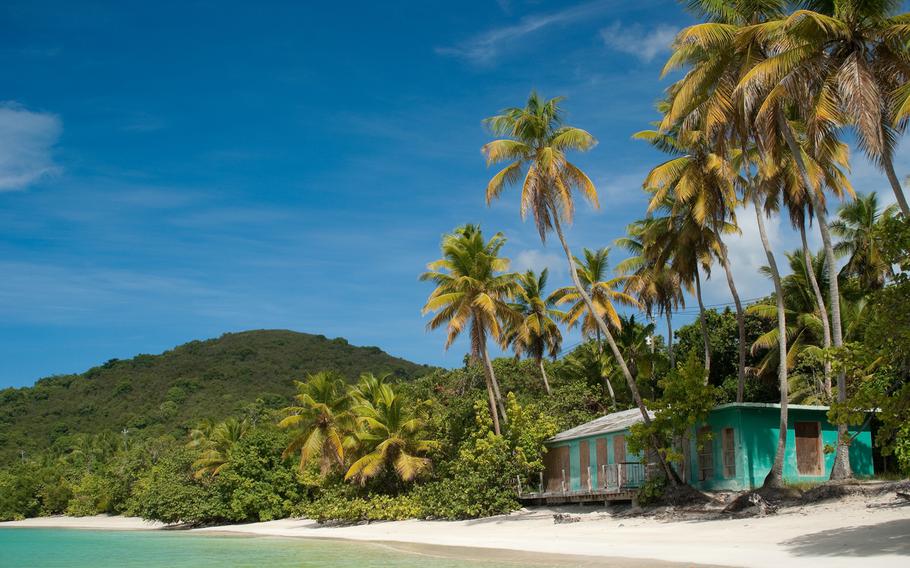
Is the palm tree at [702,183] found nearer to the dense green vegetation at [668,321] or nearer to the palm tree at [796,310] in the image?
the dense green vegetation at [668,321]

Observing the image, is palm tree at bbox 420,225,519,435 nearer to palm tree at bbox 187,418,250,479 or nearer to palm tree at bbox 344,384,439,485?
palm tree at bbox 344,384,439,485

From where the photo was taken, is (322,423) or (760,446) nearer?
(760,446)

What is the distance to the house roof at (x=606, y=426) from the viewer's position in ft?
86.3

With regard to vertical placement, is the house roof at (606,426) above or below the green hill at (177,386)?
below

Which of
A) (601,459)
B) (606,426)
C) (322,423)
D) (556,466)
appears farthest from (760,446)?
(322,423)

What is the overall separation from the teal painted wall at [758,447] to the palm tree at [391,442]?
1219 centimetres

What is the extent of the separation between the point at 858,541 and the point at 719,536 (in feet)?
12.2

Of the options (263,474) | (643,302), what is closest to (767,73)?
(643,302)

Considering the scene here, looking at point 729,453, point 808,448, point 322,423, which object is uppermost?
point 322,423

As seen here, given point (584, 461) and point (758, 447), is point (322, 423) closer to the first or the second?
point (584, 461)

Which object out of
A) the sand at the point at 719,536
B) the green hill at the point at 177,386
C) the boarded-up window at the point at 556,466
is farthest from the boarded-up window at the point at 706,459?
the green hill at the point at 177,386

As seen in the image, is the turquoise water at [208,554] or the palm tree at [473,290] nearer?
the turquoise water at [208,554]

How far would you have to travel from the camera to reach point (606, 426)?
27672mm

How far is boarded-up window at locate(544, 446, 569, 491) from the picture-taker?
2952 centimetres
